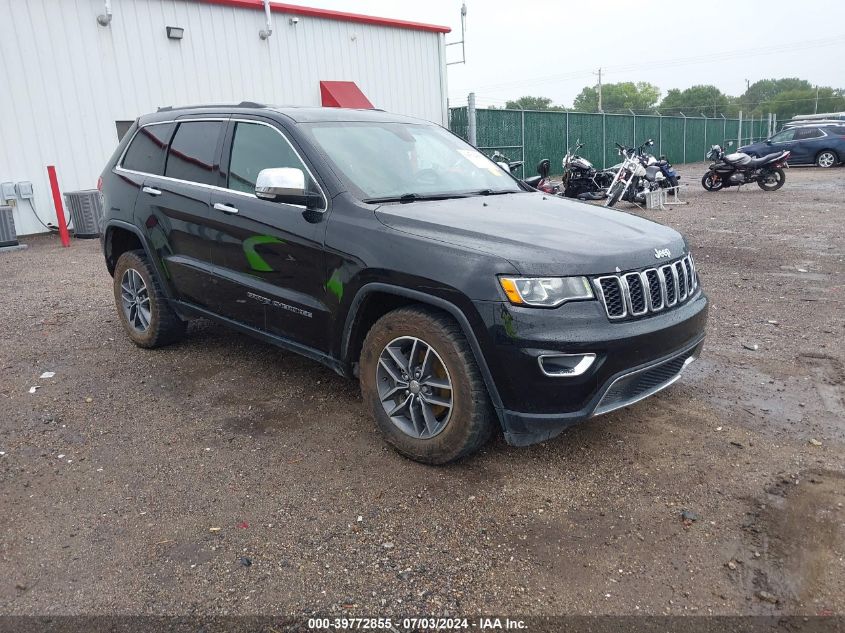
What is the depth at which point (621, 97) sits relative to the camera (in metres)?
121

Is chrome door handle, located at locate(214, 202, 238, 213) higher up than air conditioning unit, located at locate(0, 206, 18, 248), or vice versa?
chrome door handle, located at locate(214, 202, 238, 213)

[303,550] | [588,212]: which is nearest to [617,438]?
[588,212]

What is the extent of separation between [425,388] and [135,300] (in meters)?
3.07

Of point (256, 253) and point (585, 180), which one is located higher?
point (256, 253)

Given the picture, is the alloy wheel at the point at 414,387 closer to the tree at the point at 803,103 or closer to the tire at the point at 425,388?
the tire at the point at 425,388

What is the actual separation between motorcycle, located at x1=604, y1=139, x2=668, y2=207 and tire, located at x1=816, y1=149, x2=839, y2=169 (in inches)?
602

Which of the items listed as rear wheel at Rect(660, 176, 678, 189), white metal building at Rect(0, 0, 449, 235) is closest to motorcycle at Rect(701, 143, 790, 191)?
rear wheel at Rect(660, 176, 678, 189)

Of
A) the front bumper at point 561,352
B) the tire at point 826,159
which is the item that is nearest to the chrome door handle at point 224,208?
the front bumper at point 561,352

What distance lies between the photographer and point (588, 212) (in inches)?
151

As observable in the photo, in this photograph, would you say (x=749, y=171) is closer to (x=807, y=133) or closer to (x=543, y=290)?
(x=807, y=133)

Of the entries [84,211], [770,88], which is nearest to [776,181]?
[84,211]

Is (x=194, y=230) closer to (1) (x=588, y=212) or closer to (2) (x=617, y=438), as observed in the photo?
(1) (x=588, y=212)

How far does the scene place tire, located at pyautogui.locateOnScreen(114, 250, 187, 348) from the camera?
5.11 m

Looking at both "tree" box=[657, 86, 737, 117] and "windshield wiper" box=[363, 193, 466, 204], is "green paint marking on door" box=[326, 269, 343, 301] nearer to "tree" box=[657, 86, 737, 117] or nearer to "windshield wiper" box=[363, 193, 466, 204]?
"windshield wiper" box=[363, 193, 466, 204]
